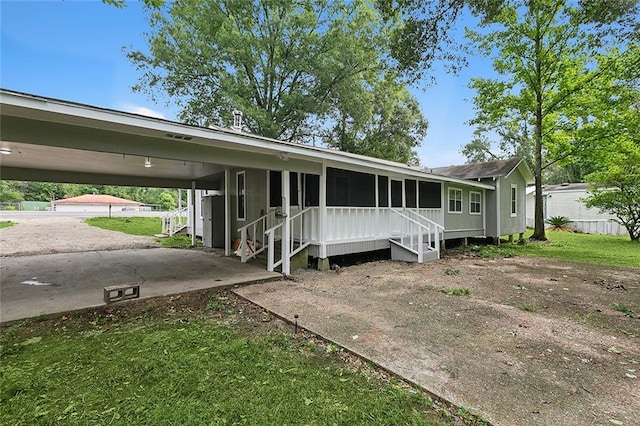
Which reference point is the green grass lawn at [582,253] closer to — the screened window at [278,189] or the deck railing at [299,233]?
the deck railing at [299,233]

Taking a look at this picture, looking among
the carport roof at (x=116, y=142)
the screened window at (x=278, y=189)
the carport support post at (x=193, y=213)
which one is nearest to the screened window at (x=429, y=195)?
the carport roof at (x=116, y=142)

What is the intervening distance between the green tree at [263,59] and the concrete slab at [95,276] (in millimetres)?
12600

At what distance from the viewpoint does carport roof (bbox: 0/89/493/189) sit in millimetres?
3672

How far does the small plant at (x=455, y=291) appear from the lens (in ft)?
18.6

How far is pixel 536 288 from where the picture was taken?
620 cm

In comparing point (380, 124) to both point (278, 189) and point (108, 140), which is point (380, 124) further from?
point (108, 140)

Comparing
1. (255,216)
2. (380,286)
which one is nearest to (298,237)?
(255,216)

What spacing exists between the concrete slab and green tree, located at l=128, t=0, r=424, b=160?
12.6 metres

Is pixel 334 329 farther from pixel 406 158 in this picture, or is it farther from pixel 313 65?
pixel 406 158

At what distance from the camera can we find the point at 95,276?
6.44 meters

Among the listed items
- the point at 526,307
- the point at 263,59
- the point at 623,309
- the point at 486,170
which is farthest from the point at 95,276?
the point at 263,59

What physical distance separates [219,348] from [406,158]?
24.5 meters

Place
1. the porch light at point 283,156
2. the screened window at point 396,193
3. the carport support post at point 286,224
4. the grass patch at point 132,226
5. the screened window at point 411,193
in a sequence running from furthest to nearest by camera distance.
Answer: the grass patch at point 132,226 → the screened window at point 411,193 → the screened window at point 396,193 → the carport support post at point 286,224 → the porch light at point 283,156

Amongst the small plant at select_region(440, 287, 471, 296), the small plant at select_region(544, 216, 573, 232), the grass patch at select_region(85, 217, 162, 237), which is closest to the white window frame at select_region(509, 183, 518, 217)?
the small plant at select_region(544, 216, 573, 232)
